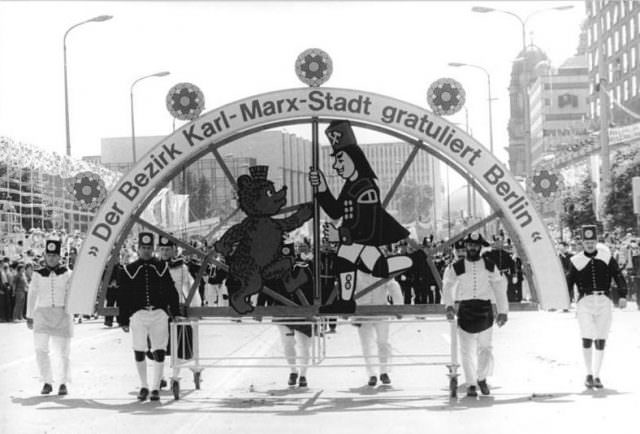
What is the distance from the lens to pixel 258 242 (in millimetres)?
13531

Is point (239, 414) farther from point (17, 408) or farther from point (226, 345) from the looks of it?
point (226, 345)

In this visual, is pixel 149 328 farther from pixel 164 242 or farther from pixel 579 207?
pixel 579 207

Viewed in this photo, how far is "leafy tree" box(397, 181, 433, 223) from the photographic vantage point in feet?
46.2

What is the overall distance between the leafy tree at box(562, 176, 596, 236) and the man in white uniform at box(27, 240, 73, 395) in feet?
138

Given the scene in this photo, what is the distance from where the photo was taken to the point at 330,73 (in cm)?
1313

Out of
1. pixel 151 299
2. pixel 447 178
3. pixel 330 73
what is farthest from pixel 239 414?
pixel 447 178

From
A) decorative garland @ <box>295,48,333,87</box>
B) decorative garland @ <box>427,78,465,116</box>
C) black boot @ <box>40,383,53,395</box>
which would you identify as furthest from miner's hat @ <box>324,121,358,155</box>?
black boot @ <box>40,383,53,395</box>

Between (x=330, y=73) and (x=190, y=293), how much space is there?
2.96 meters

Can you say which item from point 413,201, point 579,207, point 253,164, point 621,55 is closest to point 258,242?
point 253,164

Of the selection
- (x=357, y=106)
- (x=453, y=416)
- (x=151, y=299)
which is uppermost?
(x=357, y=106)

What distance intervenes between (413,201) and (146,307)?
3.50 metres

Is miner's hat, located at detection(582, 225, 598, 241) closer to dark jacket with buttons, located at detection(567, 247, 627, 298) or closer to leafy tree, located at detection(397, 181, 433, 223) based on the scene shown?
dark jacket with buttons, located at detection(567, 247, 627, 298)

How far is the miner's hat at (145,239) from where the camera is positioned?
42.7 ft

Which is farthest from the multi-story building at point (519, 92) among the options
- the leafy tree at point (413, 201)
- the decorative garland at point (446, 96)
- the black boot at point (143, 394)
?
the black boot at point (143, 394)
